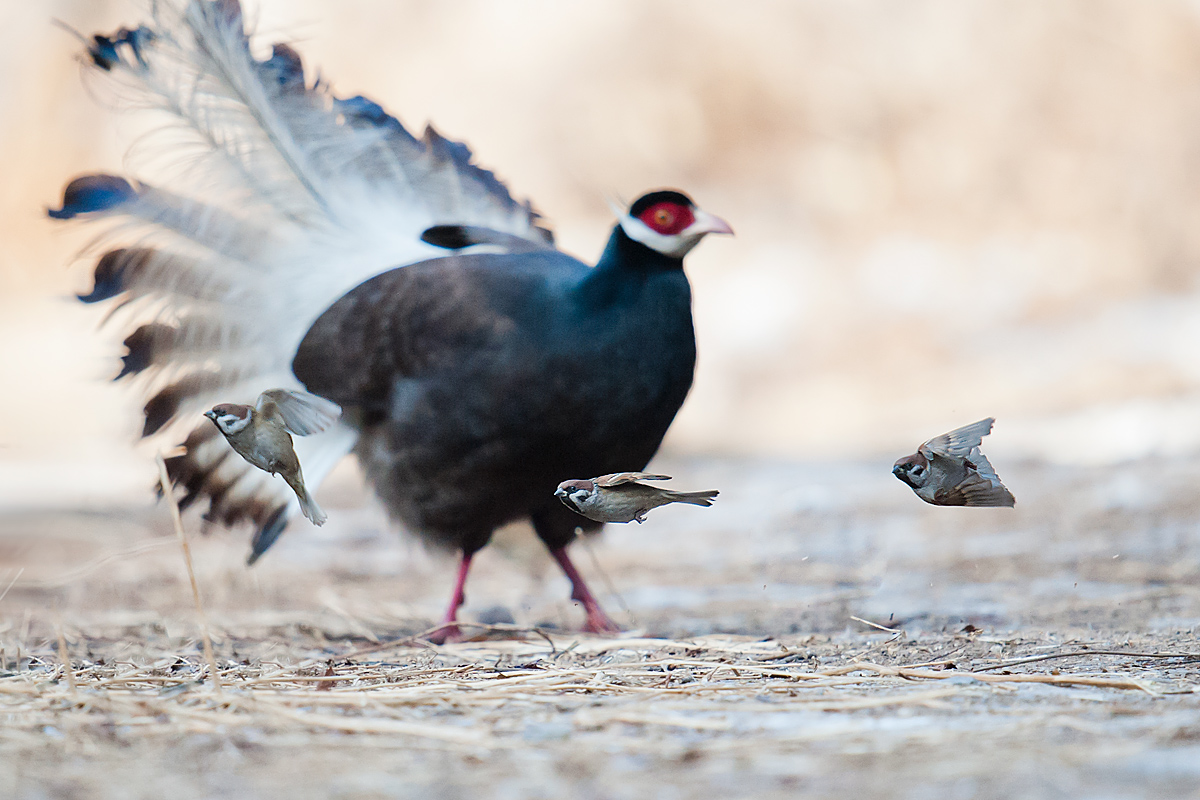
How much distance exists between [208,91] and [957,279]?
10.1 meters

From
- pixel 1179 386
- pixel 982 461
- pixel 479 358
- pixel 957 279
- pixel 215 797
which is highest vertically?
pixel 957 279

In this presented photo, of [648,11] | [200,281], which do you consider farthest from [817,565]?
[648,11]

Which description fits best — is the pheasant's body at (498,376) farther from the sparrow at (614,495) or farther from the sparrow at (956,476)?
the sparrow at (956,476)

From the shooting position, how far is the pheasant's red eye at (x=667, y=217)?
3.17m

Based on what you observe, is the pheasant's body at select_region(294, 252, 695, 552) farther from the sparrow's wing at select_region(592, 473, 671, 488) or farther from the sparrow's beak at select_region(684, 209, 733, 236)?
the sparrow's wing at select_region(592, 473, 671, 488)

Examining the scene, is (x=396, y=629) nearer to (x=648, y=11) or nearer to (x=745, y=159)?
(x=745, y=159)

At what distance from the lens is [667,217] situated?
318cm

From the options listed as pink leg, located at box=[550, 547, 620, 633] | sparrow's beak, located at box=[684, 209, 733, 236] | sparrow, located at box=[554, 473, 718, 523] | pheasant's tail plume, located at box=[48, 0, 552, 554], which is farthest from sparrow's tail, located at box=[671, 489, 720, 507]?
pheasant's tail plume, located at box=[48, 0, 552, 554]

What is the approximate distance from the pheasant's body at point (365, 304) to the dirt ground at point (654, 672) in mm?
421

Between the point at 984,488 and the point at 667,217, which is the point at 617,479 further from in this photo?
the point at 667,217

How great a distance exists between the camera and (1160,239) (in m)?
12.6

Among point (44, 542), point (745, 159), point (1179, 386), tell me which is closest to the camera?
point (44, 542)

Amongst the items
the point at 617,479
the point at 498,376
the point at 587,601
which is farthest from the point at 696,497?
the point at 587,601

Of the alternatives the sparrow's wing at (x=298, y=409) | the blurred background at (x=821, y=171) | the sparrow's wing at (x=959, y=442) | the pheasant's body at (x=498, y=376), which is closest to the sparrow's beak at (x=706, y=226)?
the pheasant's body at (x=498, y=376)
